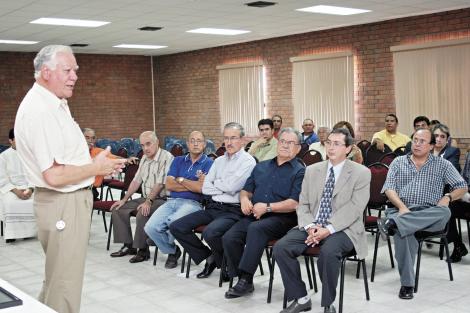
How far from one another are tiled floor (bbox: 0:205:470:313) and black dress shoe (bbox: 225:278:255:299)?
50mm

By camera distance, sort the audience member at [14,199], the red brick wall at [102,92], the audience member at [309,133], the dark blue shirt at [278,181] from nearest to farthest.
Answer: the dark blue shirt at [278,181]
the audience member at [14,199]
the audience member at [309,133]
the red brick wall at [102,92]

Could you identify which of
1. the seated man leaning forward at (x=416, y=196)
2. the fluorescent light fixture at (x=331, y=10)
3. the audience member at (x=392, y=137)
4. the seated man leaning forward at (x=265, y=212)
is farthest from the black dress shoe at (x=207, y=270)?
the fluorescent light fixture at (x=331, y=10)

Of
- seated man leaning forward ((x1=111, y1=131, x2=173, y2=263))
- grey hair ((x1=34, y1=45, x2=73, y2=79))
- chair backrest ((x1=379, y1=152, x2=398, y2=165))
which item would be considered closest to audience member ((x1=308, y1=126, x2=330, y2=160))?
chair backrest ((x1=379, y1=152, x2=398, y2=165))

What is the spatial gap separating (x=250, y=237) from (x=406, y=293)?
3.95 feet

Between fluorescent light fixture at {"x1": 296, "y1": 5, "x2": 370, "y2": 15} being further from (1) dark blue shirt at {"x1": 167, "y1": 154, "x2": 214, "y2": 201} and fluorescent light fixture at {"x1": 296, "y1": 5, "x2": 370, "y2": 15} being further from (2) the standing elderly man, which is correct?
(2) the standing elderly man

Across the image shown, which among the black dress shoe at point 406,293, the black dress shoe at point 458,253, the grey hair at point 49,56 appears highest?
the grey hair at point 49,56

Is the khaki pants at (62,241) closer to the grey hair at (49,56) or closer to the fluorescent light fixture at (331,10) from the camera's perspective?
the grey hair at (49,56)

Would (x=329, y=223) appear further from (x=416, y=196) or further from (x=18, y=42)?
(x=18, y=42)

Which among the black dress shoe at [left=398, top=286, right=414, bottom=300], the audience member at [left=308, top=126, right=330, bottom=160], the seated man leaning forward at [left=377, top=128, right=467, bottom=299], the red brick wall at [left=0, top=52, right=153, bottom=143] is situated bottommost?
the black dress shoe at [left=398, top=286, right=414, bottom=300]

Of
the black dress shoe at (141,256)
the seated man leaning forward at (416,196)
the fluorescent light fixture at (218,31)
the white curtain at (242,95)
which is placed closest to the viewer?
the seated man leaning forward at (416,196)

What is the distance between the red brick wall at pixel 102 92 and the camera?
1452cm

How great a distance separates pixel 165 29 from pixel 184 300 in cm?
756

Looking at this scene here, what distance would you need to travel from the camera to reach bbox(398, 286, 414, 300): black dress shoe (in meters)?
4.48

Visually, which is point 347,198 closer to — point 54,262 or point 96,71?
point 54,262
